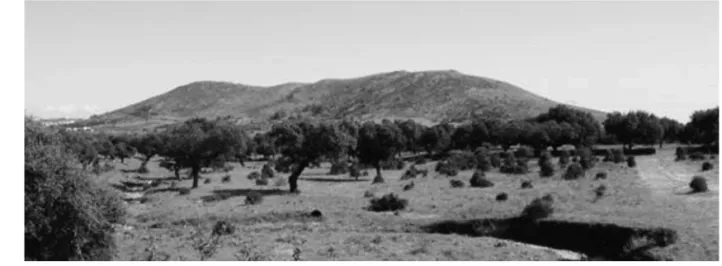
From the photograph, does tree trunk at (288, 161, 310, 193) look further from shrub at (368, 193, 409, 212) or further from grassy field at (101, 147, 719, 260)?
shrub at (368, 193, 409, 212)

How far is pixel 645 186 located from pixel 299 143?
1254 inches

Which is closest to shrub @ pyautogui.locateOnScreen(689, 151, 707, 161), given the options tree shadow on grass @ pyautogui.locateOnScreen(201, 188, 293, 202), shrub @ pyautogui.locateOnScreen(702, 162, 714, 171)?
shrub @ pyautogui.locateOnScreen(702, 162, 714, 171)

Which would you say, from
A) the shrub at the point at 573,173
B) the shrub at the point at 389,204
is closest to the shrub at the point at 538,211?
the shrub at the point at 389,204

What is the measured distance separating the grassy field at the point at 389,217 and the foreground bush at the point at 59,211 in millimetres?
4239

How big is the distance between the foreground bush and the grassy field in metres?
4.24

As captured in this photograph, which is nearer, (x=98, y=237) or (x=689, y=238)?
(x=98, y=237)

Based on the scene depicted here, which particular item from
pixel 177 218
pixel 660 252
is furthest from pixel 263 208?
pixel 660 252

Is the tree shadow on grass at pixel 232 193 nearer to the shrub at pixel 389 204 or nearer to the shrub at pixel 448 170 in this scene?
the shrub at pixel 389 204

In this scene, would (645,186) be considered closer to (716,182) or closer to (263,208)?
(716,182)

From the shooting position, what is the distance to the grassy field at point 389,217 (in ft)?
100

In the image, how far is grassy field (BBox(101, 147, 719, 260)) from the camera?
100 ft

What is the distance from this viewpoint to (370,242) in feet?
111

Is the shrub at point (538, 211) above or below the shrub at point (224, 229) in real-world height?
above

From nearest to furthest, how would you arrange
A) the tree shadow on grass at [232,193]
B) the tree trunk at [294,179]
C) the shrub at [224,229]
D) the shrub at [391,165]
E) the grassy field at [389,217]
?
1. the grassy field at [389,217]
2. the shrub at [224,229]
3. the tree shadow on grass at [232,193]
4. the tree trunk at [294,179]
5. the shrub at [391,165]
